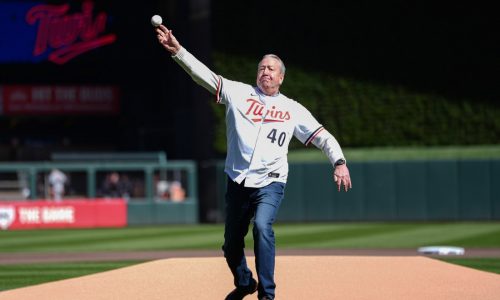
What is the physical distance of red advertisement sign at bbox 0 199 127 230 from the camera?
24.2 metres

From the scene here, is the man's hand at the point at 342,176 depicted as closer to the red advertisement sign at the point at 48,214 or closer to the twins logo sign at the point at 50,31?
the red advertisement sign at the point at 48,214

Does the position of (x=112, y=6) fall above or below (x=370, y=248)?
above

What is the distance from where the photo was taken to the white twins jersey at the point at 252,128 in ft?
23.0

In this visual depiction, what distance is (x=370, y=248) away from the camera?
622 inches

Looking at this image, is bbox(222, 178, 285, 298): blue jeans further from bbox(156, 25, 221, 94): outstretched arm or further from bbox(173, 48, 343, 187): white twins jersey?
bbox(156, 25, 221, 94): outstretched arm

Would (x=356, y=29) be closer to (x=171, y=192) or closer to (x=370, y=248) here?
(x=171, y=192)

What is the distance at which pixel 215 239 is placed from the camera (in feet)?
62.0

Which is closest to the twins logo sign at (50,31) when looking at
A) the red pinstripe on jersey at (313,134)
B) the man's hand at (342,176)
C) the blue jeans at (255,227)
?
the red pinstripe on jersey at (313,134)

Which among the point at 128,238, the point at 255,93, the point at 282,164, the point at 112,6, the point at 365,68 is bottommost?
the point at 128,238

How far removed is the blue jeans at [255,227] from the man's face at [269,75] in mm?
699

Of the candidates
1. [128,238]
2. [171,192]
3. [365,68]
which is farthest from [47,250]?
[365,68]

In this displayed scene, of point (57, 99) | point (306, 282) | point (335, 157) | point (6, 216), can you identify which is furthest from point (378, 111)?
point (335, 157)

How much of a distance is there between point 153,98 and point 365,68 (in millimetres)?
14754

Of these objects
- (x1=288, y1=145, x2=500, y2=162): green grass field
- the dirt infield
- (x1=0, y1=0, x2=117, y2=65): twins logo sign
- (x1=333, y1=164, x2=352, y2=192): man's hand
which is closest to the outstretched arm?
(x1=333, y1=164, x2=352, y2=192): man's hand
